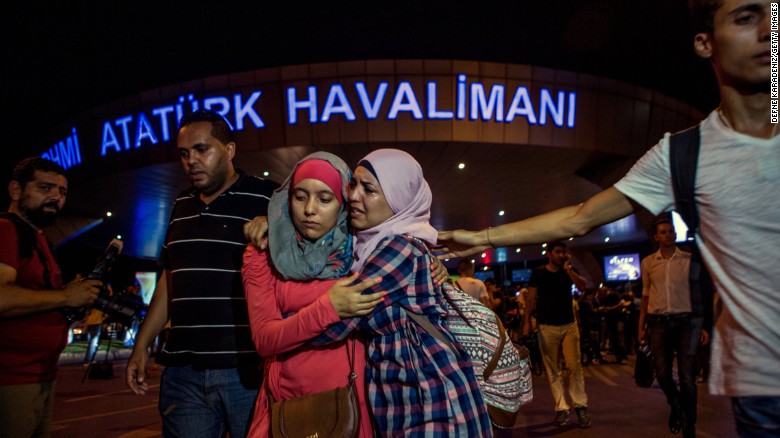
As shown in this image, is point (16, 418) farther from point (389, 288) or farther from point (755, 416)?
point (755, 416)

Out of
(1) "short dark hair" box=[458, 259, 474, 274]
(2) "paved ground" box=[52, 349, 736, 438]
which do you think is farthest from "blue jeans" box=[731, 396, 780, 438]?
(1) "short dark hair" box=[458, 259, 474, 274]

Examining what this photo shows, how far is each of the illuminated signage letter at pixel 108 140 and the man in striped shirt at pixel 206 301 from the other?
63.2ft

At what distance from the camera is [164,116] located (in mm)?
19516

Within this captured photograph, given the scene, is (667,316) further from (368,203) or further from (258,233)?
(258,233)

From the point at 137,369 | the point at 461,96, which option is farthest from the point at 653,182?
the point at 461,96

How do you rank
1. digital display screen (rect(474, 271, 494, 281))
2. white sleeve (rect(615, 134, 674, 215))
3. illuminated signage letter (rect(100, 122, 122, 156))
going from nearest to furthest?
white sleeve (rect(615, 134, 674, 215))
illuminated signage letter (rect(100, 122, 122, 156))
digital display screen (rect(474, 271, 494, 281))

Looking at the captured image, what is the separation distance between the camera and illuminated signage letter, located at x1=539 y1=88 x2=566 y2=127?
18547mm

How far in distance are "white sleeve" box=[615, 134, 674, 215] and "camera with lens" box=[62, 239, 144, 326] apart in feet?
10.1

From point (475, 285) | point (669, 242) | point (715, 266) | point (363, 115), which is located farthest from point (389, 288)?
point (363, 115)

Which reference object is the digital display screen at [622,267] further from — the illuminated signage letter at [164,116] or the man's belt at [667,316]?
the man's belt at [667,316]

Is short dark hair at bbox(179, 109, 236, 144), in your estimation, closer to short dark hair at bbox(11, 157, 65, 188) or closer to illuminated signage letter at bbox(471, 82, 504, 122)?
short dark hair at bbox(11, 157, 65, 188)

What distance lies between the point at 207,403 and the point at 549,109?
17.5m

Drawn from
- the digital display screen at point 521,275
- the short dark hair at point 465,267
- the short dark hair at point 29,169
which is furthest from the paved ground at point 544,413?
the digital display screen at point 521,275

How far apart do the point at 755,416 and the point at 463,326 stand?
1.12m
